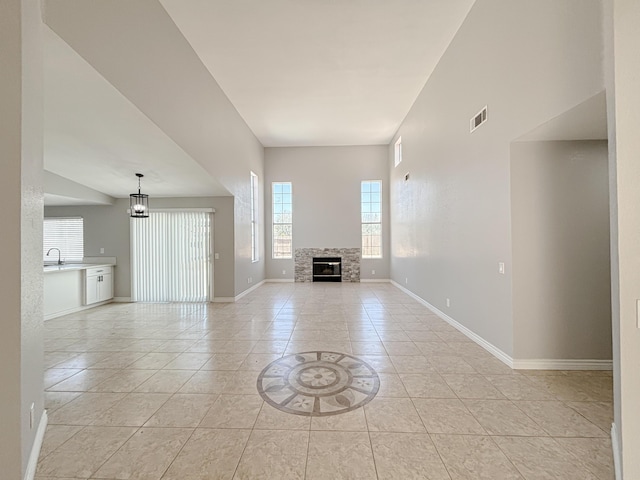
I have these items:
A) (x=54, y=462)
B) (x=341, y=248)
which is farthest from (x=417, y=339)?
(x=341, y=248)

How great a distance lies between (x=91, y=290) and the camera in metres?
6.22

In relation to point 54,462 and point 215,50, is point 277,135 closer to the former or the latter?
point 215,50

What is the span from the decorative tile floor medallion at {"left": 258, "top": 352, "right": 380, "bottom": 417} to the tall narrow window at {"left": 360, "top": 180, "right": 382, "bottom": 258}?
671 cm

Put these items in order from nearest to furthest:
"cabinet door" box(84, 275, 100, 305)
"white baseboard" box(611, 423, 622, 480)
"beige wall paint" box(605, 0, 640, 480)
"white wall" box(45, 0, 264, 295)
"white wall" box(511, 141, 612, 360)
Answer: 1. "beige wall paint" box(605, 0, 640, 480)
2. "white baseboard" box(611, 423, 622, 480)
3. "white wall" box(45, 0, 264, 295)
4. "white wall" box(511, 141, 612, 360)
5. "cabinet door" box(84, 275, 100, 305)

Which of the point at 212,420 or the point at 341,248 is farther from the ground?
the point at 341,248

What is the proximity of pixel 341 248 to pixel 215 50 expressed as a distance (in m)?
6.80

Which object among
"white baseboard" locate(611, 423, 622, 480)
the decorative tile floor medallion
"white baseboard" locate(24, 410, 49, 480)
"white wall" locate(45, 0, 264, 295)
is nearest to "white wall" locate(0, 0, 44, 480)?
"white baseboard" locate(24, 410, 49, 480)

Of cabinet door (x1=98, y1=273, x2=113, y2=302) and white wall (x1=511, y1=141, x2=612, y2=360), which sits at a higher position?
white wall (x1=511, y1=141, x2=612, y2=360)

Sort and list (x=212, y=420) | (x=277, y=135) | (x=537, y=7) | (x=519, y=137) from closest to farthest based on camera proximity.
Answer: (x=212, y=420), (x=537, y=7), (x=519, y=137), (x=277, y=135)

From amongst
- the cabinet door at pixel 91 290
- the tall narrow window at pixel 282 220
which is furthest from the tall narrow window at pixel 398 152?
the cabinet door at pixel 91 290

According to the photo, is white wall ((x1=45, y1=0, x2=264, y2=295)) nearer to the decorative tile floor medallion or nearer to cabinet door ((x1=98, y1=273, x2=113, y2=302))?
cabinet door ((x1=98, y1=273, x2=113, y2=302))

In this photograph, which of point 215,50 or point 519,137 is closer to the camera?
point 519,137

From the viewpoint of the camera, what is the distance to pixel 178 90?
4.11 metres

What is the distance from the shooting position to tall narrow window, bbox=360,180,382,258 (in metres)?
9.95
